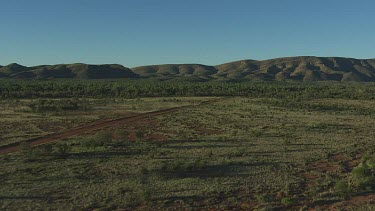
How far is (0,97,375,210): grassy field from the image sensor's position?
18.8 meters

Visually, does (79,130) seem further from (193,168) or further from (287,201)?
(287,201)

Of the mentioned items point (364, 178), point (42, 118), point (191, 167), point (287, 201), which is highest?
point (42, 118)

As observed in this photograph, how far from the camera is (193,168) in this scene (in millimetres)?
24328

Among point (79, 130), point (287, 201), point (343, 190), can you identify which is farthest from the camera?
point (79, 130)

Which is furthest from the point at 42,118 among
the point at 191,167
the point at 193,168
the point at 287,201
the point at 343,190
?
the point at 343,190

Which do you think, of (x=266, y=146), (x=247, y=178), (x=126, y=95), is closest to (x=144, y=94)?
(x=126, y=95)

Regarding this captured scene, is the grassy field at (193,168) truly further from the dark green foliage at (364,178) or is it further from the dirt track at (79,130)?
the dirt track at (79,130)

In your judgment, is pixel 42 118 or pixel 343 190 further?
pixel 42 118

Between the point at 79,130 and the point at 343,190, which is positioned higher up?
the point at 79,130

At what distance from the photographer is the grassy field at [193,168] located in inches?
741

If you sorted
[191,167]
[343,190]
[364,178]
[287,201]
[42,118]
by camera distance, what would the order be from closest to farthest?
[287,201]
[343,190]
[364,178]
[191,167]
[42,118]

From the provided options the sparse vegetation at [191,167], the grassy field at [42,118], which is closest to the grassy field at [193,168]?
the sparse vegetation at [191,167]

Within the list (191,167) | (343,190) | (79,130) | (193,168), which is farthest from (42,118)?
(343,190)

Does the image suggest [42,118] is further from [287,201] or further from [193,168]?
[287,201]
